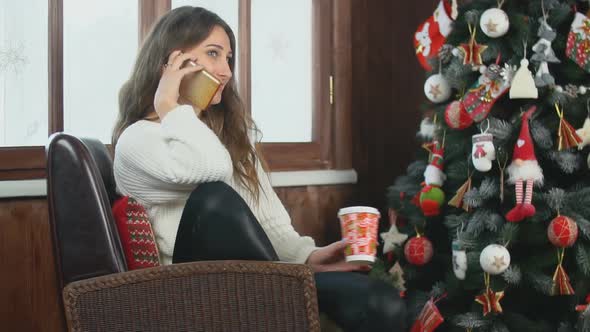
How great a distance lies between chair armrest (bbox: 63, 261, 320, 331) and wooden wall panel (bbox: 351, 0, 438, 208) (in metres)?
1.91

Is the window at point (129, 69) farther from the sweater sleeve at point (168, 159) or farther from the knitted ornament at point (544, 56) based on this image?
the knitted ornament at point (544, 56)

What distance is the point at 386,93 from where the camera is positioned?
3420mm

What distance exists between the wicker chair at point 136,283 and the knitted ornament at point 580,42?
1.29 metres

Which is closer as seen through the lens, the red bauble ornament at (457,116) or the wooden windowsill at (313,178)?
the red bauble ornament at (457,116)

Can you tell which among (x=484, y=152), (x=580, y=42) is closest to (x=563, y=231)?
(x=484, y=152)

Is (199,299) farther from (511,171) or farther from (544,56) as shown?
(544,56)

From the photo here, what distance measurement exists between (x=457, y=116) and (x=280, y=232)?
77 cm

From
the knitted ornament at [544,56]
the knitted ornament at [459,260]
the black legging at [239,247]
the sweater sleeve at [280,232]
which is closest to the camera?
the black legging at [239,247]

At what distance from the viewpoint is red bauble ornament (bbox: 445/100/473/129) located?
2434 mm

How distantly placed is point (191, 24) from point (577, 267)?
136cm

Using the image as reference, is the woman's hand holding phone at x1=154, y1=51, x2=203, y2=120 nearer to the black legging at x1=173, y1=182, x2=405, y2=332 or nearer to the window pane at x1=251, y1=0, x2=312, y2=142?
the black legging at x1=173, y1=182, x2=405, y2=332

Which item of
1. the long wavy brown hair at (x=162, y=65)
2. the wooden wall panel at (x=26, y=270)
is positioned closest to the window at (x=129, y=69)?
the wooden wall panel at (x=26, y=270)

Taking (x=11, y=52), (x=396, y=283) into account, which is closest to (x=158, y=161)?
(x=11, y=52)

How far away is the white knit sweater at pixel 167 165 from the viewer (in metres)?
1.71
